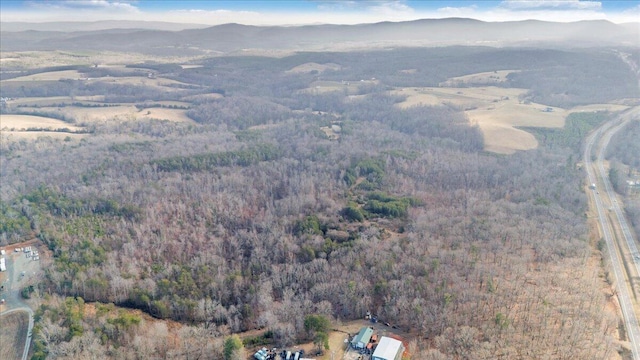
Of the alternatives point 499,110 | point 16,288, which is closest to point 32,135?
point 16,288

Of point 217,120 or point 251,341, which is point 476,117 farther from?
point 251,341

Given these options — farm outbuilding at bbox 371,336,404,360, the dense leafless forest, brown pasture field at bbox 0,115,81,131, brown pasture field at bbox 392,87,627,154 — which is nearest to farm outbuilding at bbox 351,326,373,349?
farm outbuilding at bbox 371,336,404,360

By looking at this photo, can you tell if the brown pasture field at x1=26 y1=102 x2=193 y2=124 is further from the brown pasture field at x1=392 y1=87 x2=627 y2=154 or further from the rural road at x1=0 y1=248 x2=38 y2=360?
the rural road at x1=0 y1=248 x2=38 y2=360

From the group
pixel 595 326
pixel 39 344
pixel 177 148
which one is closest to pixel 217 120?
pixel 177 148

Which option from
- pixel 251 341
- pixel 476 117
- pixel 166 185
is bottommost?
pixel 251 341

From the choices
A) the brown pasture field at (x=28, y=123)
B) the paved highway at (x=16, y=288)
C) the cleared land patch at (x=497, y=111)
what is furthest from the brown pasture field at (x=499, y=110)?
the brown pasture field at (x=28, y=123)

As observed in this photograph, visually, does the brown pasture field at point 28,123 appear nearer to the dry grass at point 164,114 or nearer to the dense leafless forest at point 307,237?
the dense leafless forest at point 307,237

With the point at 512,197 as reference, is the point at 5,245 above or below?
below
